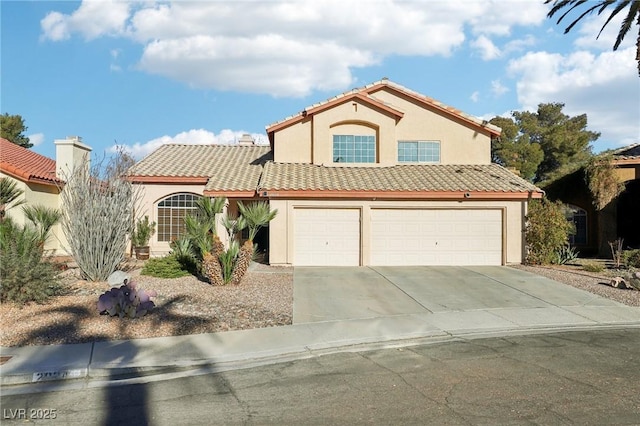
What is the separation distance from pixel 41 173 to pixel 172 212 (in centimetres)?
554

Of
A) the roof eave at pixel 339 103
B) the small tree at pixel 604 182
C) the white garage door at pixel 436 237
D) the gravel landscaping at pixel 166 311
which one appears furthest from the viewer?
the small tree at pixel 604 182

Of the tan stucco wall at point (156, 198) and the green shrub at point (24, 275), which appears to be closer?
the green shrub at point (24, 275)

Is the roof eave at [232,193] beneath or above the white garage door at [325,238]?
above

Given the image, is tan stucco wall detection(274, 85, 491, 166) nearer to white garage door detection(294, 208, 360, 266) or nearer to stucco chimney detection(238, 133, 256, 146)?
white garage door detection(294, 208, 360, 266)

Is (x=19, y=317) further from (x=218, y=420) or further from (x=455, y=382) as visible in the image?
(x=455, y=382)

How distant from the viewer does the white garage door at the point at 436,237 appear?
19.7 meters

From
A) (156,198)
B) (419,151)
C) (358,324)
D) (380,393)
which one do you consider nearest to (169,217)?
(156,198)

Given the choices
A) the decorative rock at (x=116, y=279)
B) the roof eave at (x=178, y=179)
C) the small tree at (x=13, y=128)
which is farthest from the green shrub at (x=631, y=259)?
the small tree at (x=13, y=128)

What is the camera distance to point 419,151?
2294 cm

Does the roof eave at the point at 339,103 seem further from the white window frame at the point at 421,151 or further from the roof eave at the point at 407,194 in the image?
the roof eave at the point at 407,194

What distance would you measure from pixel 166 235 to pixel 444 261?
11.0 metres

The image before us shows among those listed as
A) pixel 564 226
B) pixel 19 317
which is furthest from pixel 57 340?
pixel 564 226

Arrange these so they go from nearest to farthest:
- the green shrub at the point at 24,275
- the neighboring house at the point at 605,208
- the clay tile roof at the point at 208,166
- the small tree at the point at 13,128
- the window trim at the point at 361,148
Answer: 1. the green shrub at the point at 24,275
2. the clay tile roof at the point at 208,166
3. the window trim at the point at 361,148
4. the neighboring house at the point at 605,208
5. the small tree at the point at 13,128

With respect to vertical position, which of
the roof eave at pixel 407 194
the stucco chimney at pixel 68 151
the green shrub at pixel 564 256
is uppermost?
the stucco chimney at pixel 68 151
